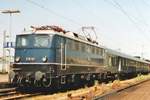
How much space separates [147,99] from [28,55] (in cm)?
636

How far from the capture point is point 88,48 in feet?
79.8

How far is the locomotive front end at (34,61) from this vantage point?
1842 cm

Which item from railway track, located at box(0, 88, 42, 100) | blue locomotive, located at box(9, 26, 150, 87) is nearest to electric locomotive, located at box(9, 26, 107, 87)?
blue locomotive, located at box(9, 26, 150, 87)

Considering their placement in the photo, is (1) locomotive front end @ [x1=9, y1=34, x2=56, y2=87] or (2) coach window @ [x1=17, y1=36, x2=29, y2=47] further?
(2) coach window @ [x1=17, y1=36, x2=29, y2=47]

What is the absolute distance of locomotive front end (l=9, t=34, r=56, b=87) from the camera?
1842cm

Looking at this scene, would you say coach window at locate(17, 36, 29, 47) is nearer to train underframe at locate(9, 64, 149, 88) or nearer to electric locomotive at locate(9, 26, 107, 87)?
electric locomotive at locate(9, 26, 107, 87)

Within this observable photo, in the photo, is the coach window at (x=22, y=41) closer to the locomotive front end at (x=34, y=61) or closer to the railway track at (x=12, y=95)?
the locomotive front end at (x=34, y=61)

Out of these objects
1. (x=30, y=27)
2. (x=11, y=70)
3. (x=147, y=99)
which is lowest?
(x=147, y=99)

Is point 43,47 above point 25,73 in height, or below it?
above

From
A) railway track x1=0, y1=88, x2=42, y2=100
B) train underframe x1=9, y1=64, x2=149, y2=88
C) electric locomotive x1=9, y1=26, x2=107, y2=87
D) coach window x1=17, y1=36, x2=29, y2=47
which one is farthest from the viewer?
coach window x1=17, y1=36, x2=29, y2=47

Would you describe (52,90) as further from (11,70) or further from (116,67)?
(116,67)

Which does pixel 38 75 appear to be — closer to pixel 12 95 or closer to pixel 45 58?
pixel 45 58

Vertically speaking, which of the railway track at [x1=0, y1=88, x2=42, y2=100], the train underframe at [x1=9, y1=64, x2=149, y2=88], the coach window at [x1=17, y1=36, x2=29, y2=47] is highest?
the coach window at [x1=17, y1=36, x2=29, y2=47]

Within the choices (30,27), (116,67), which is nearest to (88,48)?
(30,27)
